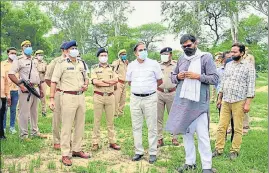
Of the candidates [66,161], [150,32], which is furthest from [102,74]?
[150,32]

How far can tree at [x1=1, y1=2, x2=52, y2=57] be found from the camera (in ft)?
102

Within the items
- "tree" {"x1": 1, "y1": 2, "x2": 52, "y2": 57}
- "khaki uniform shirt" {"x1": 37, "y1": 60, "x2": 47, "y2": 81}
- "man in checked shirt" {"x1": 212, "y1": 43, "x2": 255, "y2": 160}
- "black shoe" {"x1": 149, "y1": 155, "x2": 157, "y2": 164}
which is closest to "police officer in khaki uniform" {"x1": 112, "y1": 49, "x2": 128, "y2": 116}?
"khaki uniform shirt" {"x1": 37, "y1": 60, "x2": 47, "y2": 81}

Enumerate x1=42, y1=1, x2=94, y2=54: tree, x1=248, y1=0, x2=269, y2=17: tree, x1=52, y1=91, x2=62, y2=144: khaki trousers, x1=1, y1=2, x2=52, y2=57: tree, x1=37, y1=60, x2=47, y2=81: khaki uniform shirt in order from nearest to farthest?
1. x1=52, y1=91, x2=62, y2=144: khaki trousers
2. x1=37, y1=60, x2=47, y2=81: khaki uniform shirt
3. x1=248, y1=0, x2=269, y2=17: tree
4. x1=1, y1=2, x2=52, y2=57: tree
5. x1=42, y1=1, x2=94, y2=54: tree

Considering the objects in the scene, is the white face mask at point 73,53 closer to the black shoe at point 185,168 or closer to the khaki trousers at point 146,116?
the khaki trousers at point 146,116

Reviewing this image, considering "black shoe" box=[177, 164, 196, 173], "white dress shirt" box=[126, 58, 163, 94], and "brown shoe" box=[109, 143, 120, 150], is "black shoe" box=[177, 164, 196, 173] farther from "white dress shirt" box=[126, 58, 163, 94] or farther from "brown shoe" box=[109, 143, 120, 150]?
"brown shoe" box=[109, 143, 120, 150]

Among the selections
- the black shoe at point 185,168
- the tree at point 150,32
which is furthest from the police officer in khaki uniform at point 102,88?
the tree at point 150,32

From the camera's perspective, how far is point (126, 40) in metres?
35.4

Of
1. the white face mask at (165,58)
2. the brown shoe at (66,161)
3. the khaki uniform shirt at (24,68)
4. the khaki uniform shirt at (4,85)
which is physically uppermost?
the white face mask at (165,58)

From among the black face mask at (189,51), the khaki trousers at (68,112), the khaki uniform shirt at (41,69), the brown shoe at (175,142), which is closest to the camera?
the black face mask at (189,51)

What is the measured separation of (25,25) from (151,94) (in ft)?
93.7

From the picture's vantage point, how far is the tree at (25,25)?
102 feet

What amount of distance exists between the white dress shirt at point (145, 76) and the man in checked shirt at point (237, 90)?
45.1 inches

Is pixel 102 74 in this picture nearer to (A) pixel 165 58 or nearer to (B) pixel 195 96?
(A) pixel 165 58

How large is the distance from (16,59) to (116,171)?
9.99ft
